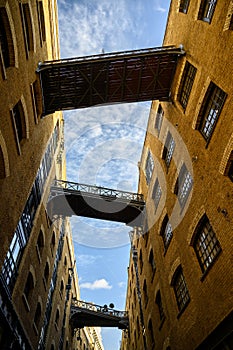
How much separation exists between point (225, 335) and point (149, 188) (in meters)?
11.5

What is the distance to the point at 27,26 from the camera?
1084cm

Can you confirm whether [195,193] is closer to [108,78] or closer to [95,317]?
[108,78]

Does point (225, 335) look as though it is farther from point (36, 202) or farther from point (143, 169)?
point (143, 169)

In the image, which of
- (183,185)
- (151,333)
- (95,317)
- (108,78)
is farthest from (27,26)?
(95,317)

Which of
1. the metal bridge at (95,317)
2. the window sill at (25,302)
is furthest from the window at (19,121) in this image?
the metal bridge at (95,317)

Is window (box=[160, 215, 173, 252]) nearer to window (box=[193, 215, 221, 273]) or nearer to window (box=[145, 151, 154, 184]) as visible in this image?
window (box=[193, 215, 221, 273])

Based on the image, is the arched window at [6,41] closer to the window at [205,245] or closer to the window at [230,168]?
the window at [230,168]

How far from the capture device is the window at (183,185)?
1077cm

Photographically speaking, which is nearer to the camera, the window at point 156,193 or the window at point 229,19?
the window at point 229,19

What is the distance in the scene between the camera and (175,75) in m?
13.1

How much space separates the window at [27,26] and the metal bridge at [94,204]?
28.8 feet

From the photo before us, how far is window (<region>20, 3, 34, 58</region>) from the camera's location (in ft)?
33.7

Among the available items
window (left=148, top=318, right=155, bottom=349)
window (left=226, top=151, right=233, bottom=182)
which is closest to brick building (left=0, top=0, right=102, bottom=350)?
window (left=148, top=318, right=155, bottom=349)

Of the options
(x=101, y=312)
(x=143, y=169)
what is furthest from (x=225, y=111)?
(x=101, y=312)
